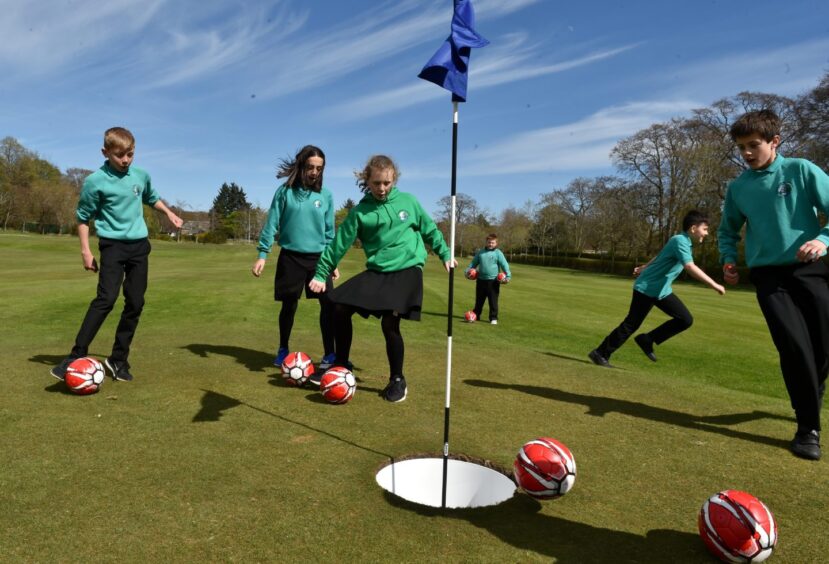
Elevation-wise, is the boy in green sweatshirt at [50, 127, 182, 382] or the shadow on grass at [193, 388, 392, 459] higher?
the boy in green sweatshirt at [50, 127, 182, 382]

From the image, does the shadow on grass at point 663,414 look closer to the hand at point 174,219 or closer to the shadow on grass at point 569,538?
the shadow on grass at point 569,538

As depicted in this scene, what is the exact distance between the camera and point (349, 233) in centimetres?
578

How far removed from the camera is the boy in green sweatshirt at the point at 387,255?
217 inches

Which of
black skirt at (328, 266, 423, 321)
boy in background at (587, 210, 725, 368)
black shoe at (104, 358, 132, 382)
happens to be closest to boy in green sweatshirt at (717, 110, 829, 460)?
boy in background at (587, 210, 725, 368)

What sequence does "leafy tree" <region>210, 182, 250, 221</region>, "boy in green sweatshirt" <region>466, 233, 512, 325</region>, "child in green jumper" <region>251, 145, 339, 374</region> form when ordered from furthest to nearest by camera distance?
1. "leafy tree" <region>210, 182, 250, 221</region>
2. "boy in green sweatshirt" <region>466, 233, 512, 325</region>
3. "child in green jumper" <region>251, 145, 339, 374</region>

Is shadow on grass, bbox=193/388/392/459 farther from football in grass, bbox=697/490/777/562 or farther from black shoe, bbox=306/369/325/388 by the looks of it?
football in grass, bbox=697/490/777/562

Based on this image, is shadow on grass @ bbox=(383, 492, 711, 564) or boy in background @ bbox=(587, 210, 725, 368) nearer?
shadow on grass @ bbox=(383, 492, 711, 564)

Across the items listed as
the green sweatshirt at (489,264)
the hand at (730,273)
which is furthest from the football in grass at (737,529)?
the green sweatshirt at (489,264)

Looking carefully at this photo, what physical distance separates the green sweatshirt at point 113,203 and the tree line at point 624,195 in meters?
35.4

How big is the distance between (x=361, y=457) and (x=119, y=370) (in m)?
3.59

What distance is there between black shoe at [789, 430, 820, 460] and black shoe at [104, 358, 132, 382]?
6.55 m

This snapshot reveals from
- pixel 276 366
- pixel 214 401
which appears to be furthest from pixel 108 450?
pixel 276 366

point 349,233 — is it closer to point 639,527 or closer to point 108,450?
point 108,450

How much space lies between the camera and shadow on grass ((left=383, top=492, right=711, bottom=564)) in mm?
2924
